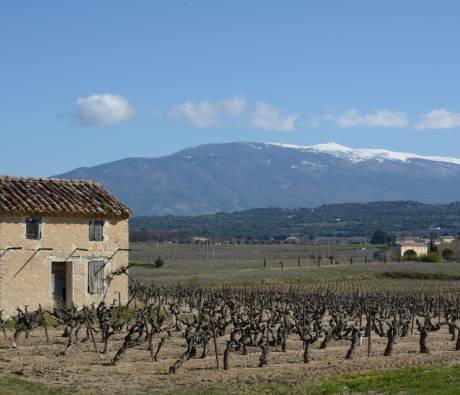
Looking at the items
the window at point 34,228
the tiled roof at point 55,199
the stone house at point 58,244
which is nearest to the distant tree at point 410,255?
the tiled roof at point 55,199

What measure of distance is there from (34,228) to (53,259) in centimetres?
144

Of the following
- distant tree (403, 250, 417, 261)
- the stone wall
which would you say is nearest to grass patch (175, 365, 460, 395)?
the stone wall

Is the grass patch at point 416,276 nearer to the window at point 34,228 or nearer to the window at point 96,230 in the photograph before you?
A: the window at point 96,230

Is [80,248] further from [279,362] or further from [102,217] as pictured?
[279,362]

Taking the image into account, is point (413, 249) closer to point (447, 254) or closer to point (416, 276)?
point (447, 254)

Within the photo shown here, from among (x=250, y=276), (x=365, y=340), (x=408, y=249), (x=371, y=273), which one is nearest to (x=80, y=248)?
(x=365, y=340)

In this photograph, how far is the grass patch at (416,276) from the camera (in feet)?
279

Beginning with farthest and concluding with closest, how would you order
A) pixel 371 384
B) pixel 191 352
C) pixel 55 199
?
pixel 55 199 < pixel 191 352 < pixel 371 384

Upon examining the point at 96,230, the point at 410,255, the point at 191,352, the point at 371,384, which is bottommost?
the point at 371,384

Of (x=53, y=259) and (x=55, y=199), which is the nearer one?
(x=53, y=259)

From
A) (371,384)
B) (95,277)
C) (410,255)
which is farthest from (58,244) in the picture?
(410,255)

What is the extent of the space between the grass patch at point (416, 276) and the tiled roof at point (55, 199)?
48805 millimetres

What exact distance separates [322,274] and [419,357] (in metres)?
61.0

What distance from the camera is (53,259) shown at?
38688 mm
